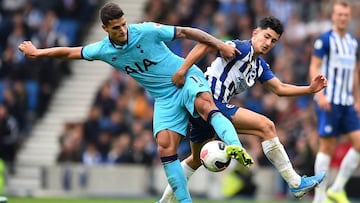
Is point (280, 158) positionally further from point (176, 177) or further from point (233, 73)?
point (176, 177)

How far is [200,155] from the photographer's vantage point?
1237cm

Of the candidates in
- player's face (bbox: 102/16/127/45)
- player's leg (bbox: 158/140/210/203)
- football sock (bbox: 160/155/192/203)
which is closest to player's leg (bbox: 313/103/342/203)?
player's leg (bbox: 158/140/210/203)

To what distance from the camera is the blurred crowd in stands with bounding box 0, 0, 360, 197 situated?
70.5ft

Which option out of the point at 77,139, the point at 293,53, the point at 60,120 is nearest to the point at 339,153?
the point at 293,53

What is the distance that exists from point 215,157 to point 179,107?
893 millimetres

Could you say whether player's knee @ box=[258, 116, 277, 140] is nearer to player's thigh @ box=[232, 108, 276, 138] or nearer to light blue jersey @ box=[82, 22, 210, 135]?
player's thigh @ box=[232, 108, 276, 138]

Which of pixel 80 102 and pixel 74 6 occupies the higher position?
pixel 74 6

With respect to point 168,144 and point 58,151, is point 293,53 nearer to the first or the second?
point 58,151

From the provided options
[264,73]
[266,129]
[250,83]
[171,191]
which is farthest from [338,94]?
[171,191]

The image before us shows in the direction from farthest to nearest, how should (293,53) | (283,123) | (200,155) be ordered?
(293,53)
(283,123)
(200,155)

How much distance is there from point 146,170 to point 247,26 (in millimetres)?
4205

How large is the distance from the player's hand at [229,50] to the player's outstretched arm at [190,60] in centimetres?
15

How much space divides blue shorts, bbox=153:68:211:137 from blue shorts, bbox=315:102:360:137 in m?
2.98

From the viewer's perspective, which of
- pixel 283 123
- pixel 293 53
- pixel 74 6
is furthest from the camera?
pixel 74 6
